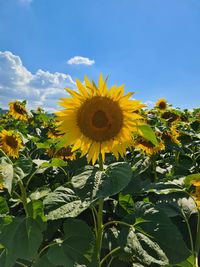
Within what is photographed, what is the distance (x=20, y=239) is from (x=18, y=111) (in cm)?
592

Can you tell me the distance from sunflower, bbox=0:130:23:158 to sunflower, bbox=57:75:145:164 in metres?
1.94

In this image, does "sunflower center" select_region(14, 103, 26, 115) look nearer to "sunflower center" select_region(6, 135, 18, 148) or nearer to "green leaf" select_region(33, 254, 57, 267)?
"sunflower center" select_region(6, 135, 18, 148)

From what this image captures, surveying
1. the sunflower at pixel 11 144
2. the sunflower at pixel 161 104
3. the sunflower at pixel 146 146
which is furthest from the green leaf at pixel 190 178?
the sunflower at pixel 161 104

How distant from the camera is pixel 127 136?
9.20 ft

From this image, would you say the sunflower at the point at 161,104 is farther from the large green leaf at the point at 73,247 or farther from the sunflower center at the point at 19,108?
the large green leaf at the point at 73,247

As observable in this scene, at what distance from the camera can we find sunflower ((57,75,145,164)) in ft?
9.15

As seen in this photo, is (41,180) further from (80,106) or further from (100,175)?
(100,175)

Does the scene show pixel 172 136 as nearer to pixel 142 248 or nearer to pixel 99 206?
pixel 99 206

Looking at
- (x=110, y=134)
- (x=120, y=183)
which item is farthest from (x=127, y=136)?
(x=120, y=183)

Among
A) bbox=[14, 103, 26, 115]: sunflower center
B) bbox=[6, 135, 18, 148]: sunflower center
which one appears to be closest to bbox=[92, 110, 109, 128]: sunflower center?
bbox=[6, 135, 18, 148]: sunflower center

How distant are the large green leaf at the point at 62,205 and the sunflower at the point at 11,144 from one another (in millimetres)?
2231

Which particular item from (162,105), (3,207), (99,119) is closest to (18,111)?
(162,105)

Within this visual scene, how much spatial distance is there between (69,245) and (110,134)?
0.84 metres

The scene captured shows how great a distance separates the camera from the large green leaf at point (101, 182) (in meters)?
2.20
